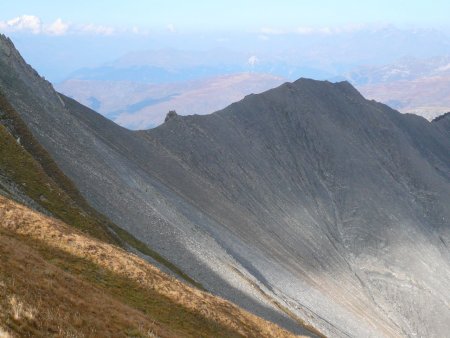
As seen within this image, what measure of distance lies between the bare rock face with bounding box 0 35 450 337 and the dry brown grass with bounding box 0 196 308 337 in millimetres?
23220

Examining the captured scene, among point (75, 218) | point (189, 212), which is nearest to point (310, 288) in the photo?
point (189, 212)

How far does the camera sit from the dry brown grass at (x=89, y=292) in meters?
17.3

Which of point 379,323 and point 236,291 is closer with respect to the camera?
point 236,291

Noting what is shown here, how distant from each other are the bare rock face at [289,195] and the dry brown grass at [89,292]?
76.2 feet

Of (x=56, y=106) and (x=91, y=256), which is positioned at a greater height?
(x=56, y=106)

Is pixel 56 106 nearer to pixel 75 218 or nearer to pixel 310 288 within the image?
pixel 75 218

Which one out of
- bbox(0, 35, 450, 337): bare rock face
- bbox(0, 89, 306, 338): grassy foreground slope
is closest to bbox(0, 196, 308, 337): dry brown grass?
bbox(0, 89, 306, 338): grassy foreground slope

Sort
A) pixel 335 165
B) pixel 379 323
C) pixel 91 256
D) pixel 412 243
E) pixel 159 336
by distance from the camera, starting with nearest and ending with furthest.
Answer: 1. pixel 159 336
2. pixel 91 256
3. pixel 379 323
4. pixel 412 243
5. pixel 335 165

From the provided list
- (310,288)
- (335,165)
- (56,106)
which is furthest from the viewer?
(335,165)

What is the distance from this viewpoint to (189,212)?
8619cm

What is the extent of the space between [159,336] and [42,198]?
23823 mm

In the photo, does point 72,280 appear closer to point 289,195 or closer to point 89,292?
point 89,292

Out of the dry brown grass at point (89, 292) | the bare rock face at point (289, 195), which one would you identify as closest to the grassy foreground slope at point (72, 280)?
the dry brown grass at point (89, 292)

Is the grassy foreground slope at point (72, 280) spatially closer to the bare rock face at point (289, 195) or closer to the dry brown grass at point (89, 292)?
the dry brown grass at point (89, 292)
